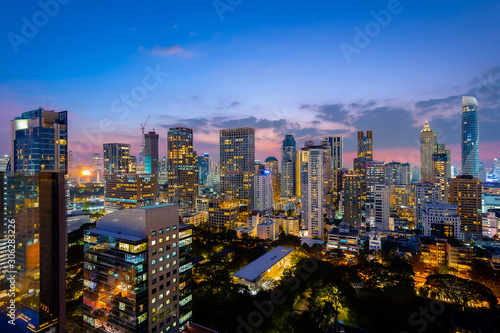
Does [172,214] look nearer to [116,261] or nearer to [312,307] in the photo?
[116,261]

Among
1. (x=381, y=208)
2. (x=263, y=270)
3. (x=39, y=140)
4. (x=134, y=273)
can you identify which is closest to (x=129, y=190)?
(x=39, y=140)

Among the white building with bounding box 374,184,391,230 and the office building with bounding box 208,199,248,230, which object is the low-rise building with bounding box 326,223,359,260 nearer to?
the white building with bounding box 374,184,391,230

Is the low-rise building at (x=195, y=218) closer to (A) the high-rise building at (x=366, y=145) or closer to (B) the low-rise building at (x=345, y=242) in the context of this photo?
(B) the low-rise building at (x=345, y=242)

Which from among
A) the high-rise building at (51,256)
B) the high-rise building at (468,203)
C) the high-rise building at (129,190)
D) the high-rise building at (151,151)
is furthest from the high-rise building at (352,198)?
the high-rise building at (151,151)

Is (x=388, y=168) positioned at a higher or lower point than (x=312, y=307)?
higher

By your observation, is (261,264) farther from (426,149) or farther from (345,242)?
(426,149)

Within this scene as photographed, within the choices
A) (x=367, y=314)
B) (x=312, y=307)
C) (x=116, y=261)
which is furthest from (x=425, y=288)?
(x=116, y=261)
